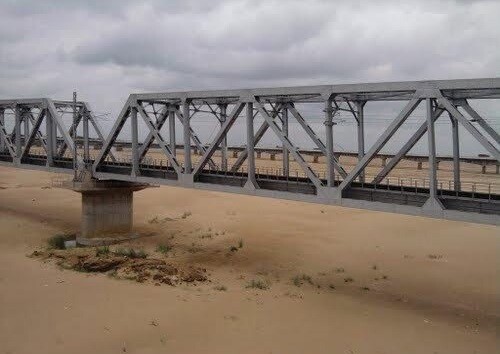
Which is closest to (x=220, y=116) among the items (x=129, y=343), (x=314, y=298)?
(x=314, y=298)

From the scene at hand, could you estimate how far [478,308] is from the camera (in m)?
19.7

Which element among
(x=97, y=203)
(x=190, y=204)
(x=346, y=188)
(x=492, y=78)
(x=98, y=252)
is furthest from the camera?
(x=190, y=204)

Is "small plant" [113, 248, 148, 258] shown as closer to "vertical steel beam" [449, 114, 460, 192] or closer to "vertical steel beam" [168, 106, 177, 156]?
"vertical steel beam" [168, 106, 177, 156]

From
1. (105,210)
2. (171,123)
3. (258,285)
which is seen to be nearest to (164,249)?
(105,210)

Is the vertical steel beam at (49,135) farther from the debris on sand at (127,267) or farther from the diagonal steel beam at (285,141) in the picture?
the diagonal steel beam at (285,141)

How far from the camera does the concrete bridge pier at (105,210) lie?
31.2 m

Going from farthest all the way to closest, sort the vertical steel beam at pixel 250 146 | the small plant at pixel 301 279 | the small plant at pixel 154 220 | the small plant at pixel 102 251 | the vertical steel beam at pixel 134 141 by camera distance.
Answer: the small plant at pixel 154 220 < the vertical steel beam at pixel 134 141 < the small plant at pixel 102 251 < the small plant at pixel 301 279 < the vertical steel beam at pixel 250 146

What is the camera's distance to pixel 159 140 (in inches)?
1020

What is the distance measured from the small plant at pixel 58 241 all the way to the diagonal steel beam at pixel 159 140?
32.5 ft

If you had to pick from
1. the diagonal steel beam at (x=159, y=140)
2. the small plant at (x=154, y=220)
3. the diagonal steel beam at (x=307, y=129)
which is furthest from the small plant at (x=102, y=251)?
the diagonal steel beam at (x=307, y=129)

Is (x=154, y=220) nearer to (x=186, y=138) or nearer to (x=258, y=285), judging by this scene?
(x=186, y=138)

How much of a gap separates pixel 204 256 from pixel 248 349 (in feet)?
42.7

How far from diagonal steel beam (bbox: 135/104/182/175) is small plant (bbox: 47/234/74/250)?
9.91m

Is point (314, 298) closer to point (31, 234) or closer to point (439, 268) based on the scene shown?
point (439, 268)
